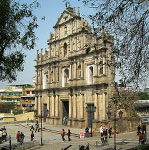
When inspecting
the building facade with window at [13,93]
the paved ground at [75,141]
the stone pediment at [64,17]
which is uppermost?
the stone pediment at [64,17]

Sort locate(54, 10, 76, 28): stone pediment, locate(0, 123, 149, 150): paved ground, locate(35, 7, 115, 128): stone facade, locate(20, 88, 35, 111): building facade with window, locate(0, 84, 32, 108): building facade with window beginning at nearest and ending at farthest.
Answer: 1. locate(0, 123, 149, 150): paved ground
2. locate(35, 7, 115, 128): stone facade
3. locate(54, 10, 76, 28): stone pediment
4. locate(20, 88, 35, 111): building facade with window
5. locate(0, 84, 32, 108): building facade with window

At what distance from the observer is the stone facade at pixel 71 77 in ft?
93.6

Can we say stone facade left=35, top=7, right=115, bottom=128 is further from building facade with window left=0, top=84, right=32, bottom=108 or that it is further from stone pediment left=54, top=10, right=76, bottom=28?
building facade with window left=0, top=84, right=32, bottom=108

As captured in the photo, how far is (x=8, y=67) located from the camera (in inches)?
509

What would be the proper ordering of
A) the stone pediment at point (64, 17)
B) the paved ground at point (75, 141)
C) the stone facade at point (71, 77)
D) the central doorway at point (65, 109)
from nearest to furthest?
the paved ground at point (75, 141), the stone facade at point (71, 77), the stone pediment at point (64, 17), the central doorway at point (65, 109)

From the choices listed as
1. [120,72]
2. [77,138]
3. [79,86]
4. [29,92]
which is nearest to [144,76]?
[120,72]

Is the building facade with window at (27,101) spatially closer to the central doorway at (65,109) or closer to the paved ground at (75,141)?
the central doorway at (65,109)

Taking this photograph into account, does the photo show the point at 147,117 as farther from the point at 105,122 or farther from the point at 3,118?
the point at 3,118

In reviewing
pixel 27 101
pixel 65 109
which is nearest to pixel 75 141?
pixel 65 109

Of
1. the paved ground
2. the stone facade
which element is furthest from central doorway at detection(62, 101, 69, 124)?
the paved ground

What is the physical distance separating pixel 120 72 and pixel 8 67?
5959 mm

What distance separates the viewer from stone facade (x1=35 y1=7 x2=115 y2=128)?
1123 inches

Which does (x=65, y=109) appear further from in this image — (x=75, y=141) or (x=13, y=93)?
(x=13, y=93)

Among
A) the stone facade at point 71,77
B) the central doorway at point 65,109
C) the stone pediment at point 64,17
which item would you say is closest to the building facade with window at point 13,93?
the stone facade at point 71,77
